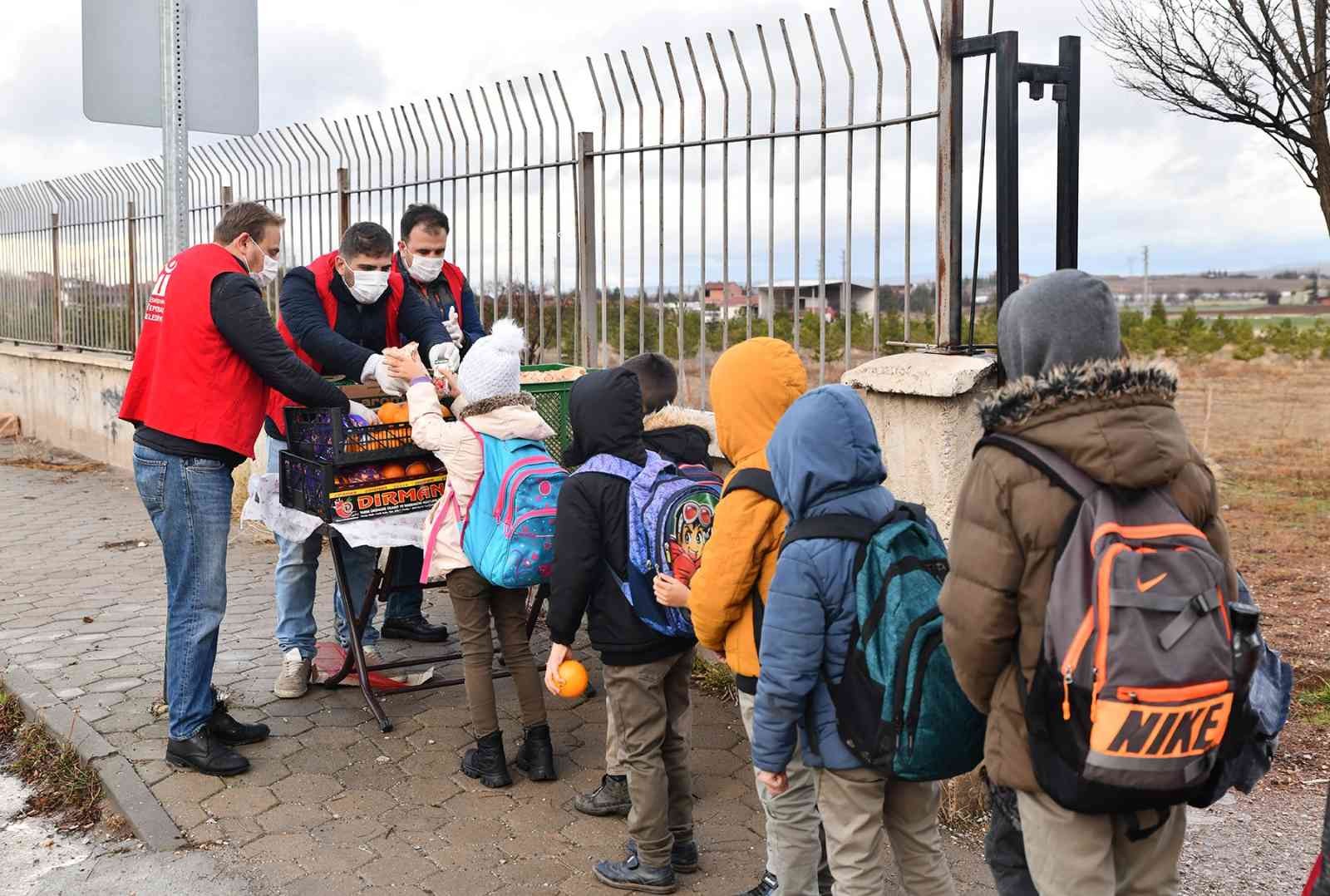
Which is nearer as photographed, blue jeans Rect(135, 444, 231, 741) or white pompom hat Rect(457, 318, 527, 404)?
white pompom hat Rect(457, 318, 527, 404)

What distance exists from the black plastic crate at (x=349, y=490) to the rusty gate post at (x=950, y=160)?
6.74ft

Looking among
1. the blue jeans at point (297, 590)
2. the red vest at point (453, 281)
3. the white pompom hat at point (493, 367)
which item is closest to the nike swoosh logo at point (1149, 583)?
the white pompom hat at point (493, 367)

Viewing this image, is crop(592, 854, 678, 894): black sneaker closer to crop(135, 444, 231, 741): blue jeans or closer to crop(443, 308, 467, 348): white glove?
crop(135, 444, 231, 741): blue jeans

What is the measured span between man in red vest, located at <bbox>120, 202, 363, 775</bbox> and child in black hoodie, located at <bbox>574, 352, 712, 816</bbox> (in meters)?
1.28

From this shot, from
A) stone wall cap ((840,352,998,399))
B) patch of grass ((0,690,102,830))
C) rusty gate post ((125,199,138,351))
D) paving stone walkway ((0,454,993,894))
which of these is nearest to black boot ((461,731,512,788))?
paving stone walkway ((0,454,993,894))

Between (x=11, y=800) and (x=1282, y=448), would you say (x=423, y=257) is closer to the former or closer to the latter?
(x=11, y=800)

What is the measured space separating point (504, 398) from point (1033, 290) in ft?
7.40

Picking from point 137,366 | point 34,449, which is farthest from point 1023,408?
point 34,449

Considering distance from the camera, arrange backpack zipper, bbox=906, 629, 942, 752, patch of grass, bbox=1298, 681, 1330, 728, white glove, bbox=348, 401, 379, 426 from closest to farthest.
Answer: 1. backpack zipper, bbox=906, 629, 942, 752
2. white glove, bbox=348, 401, 379, 426
3. patch of grass, bbox=1298, 681, 1330, 728

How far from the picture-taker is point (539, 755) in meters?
4.43

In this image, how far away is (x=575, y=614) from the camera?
3.68 m

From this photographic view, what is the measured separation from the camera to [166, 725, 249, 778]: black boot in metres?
4.41

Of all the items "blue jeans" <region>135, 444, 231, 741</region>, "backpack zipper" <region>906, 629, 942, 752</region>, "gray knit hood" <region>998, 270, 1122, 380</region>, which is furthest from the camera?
"blue jeans" <region>135, 444, 231, 741</region>

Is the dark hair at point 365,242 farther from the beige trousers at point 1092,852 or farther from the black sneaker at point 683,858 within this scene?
the beige trousers at point 1092,852
